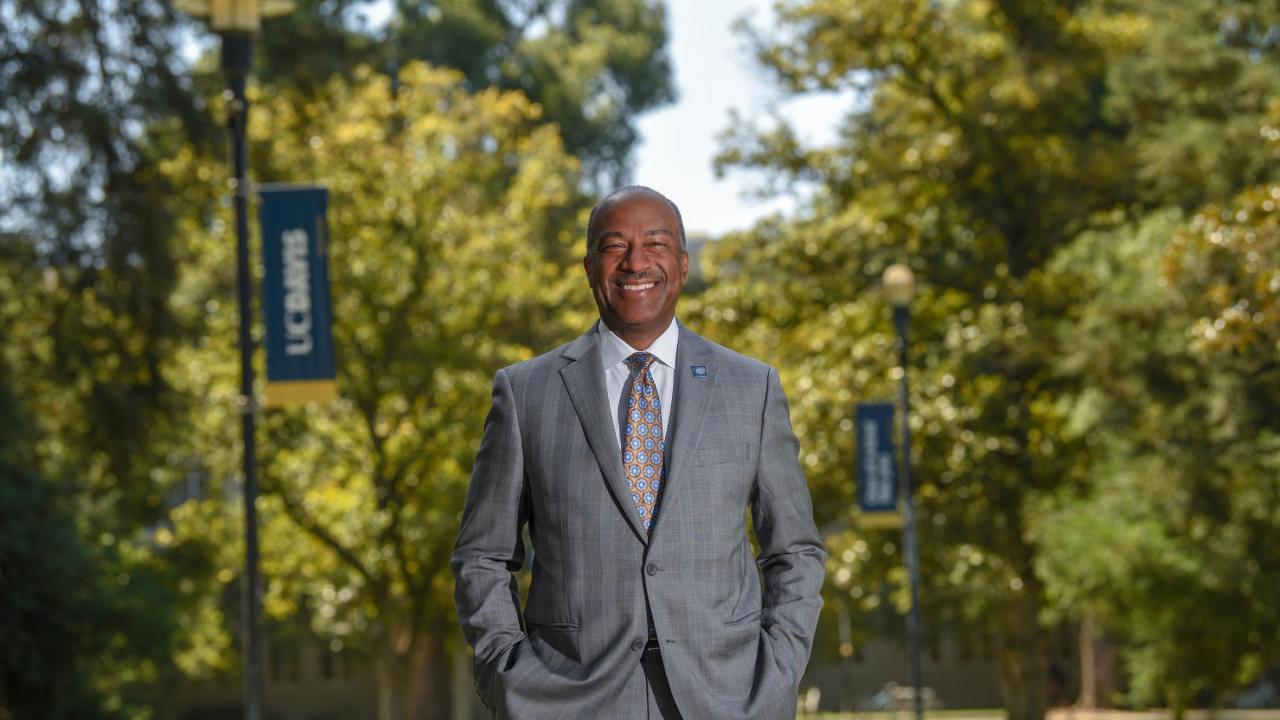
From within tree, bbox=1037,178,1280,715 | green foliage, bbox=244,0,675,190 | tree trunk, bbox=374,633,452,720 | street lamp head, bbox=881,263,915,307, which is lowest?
tree trunk, bbox=374,633,452,720

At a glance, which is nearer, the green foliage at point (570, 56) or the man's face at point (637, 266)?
the man's face at point (637, 266)

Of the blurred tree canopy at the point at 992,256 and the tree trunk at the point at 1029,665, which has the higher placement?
the blurred tree canopy at the point at 992,256

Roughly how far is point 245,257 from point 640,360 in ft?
31.8

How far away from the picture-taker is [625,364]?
4.55m

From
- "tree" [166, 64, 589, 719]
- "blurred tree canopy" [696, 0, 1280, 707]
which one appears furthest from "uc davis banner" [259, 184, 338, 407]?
"tree" [166, 64, 589, 719]

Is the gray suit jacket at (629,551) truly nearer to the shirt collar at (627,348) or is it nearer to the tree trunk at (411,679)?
the shirt collar at (627,348)

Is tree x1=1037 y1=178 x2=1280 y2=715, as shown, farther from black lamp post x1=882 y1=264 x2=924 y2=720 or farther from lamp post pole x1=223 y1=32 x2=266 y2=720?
lamp post pole x1=223 y1=32 x2=266 y2=720

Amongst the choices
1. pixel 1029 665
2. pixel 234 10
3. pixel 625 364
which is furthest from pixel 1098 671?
pixel 625 364

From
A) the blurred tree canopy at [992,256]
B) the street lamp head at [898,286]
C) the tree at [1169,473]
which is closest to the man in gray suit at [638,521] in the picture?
the tree at [1169,473]

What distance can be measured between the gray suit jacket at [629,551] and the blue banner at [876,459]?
67.5 feet

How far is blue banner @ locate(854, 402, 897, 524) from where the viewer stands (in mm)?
25016

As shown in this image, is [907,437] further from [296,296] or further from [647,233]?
[647,233]

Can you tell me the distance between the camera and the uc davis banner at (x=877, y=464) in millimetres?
25016

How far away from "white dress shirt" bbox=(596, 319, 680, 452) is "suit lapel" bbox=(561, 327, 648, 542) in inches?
1.1
